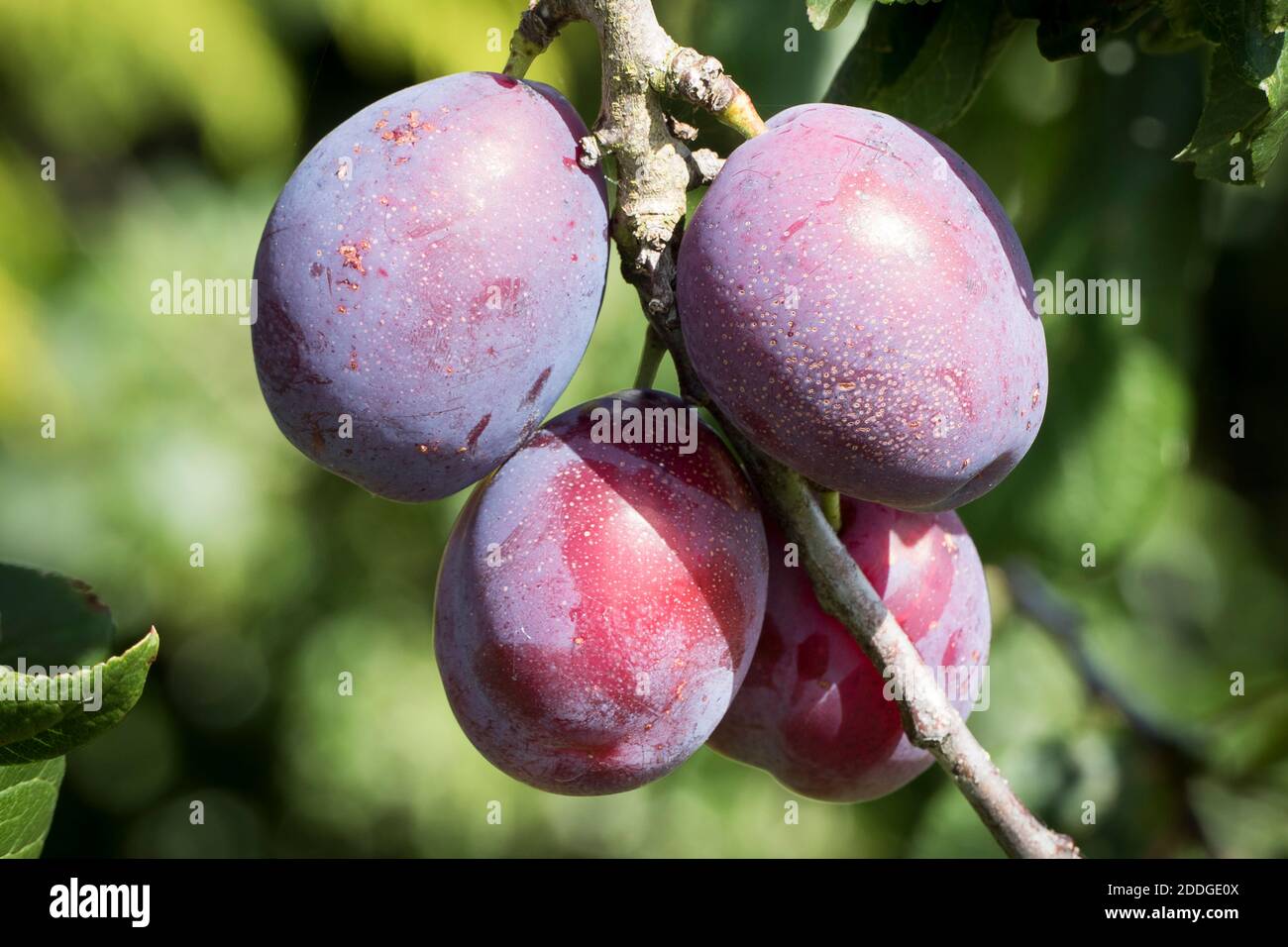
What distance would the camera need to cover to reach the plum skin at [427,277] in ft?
2.24

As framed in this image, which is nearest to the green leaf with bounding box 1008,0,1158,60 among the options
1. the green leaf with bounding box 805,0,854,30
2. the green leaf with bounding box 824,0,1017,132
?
the green leaf with bounding box 824,0,1017,132

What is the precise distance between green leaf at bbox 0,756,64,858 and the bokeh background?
3.12 feet

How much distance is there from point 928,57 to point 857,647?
1.49 ft

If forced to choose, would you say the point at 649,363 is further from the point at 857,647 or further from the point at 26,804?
the point at 26,804

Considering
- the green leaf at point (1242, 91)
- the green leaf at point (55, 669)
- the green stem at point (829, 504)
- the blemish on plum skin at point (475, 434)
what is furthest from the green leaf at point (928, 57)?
the green leaf at point (55, 669)

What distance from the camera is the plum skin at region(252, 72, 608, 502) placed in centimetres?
68

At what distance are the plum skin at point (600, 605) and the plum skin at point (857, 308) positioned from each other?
76 millimetres

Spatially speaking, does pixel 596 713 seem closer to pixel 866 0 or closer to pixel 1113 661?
pixel 866 0

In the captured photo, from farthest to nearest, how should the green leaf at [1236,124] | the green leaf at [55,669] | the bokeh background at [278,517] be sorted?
the bokeh background at [278,517] < the green leaf at [1236,124] < the green leaf at [55,669]

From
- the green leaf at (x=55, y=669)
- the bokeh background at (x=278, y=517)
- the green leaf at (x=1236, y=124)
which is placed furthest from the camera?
the bokeh background at (x=278, y=517)

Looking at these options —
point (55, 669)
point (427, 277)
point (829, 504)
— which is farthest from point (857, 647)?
point (55, 669)

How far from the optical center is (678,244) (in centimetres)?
75

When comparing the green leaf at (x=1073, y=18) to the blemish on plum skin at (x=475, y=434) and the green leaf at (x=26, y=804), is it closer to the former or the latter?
the blemish on plum skin at (x=475, y=434)

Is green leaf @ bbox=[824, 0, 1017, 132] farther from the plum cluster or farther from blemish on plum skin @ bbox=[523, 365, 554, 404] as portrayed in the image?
blemish on plum skin @ bbox=[523, 365, 554, 404]
